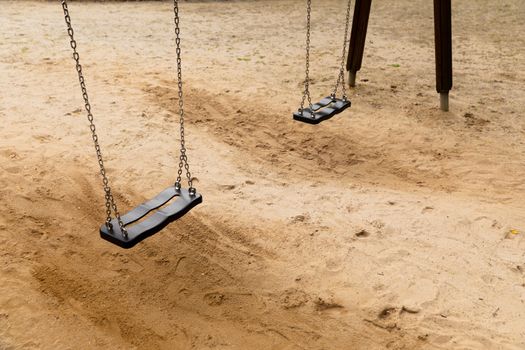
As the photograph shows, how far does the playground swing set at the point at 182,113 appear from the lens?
9.73 feet

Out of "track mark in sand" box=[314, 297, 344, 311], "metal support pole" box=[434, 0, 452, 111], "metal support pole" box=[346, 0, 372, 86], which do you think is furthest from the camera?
"metal support pole" box=[346, 0, 372, 86]

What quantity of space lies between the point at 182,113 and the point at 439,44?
3.73 m

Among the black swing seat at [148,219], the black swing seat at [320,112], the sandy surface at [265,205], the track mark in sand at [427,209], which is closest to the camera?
the black swing seat at [148,219]

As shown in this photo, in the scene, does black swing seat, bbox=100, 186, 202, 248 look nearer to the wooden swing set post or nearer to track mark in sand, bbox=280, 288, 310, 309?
track mark in sand, bbox=280, 288, 310, 309

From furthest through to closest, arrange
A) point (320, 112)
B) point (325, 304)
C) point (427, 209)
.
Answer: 1. point (320, 112)
2. point (427, 209)
3. point (325, 304)

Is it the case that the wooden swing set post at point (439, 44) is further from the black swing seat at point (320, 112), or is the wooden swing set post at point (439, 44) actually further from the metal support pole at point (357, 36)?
the black swing seat at point (320, 112)

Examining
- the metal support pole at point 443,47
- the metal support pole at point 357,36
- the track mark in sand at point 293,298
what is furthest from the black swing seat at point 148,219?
the metal support pole at point 357,36

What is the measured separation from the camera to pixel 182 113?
11.4ft

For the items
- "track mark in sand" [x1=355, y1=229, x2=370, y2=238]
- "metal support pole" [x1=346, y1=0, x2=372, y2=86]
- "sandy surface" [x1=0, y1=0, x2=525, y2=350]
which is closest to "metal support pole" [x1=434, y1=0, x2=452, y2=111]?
"sandy surface" [x1=0, y1=0, x2=525, y2=350]

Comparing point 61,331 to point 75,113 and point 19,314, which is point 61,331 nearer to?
point 19,314

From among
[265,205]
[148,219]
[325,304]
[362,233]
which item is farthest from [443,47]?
[148,219]

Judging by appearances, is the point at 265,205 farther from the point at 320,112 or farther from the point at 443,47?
the point at 443,47

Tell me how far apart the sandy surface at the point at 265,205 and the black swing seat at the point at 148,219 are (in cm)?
58

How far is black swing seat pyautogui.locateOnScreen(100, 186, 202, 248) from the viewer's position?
9.70ft
